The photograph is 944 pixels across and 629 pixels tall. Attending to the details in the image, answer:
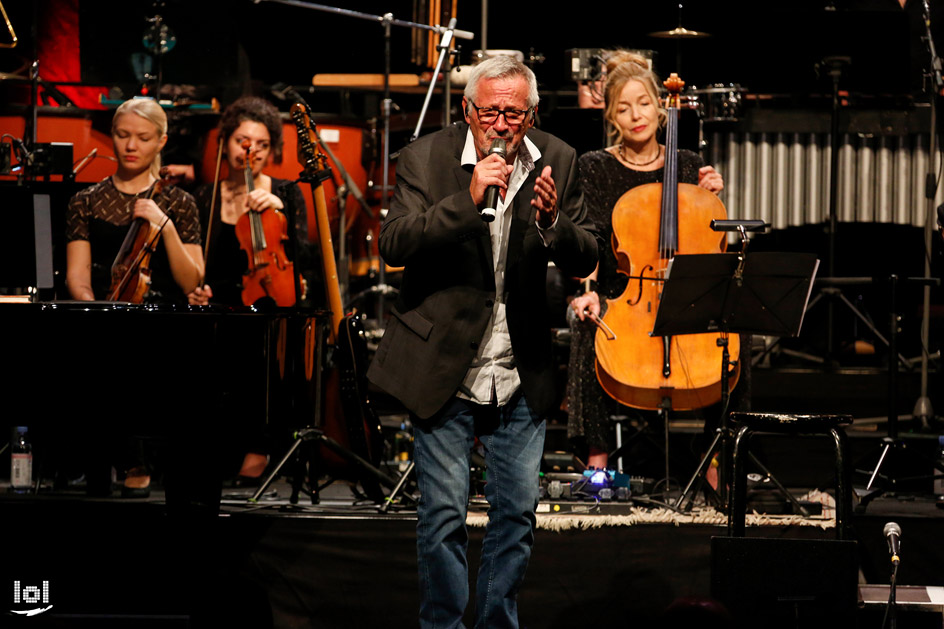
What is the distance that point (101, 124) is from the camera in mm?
7418

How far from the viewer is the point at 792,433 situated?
170 inches

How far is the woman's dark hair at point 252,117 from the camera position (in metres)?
6.16

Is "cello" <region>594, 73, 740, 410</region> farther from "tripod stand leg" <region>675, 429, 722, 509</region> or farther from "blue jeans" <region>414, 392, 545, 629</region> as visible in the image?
"blue jeans" <region>414, 392, 545, 629</region>

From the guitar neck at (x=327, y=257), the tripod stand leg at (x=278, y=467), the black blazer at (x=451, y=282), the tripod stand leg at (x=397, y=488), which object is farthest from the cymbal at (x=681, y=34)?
the black blazer at (x=451, y=282)

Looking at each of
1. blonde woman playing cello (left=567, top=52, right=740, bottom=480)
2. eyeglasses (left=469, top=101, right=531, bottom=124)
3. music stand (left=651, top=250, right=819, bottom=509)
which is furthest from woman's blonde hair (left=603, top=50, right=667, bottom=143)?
eyeglasses (left=469, top=101, right=531, bottom=124)

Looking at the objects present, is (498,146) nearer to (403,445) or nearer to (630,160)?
(630,160)

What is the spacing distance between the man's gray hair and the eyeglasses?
0.16 ft

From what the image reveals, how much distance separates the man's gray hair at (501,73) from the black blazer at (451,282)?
228 millimetres

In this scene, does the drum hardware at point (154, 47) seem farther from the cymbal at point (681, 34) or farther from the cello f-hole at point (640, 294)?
the cello f-hole at point (640, 294)

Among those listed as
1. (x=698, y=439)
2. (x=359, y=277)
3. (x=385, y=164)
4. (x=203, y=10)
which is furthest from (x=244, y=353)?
(x=203, y=10)

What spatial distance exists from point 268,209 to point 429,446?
2.62 metres

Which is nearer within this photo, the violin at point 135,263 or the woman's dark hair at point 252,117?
the violin at point 135,263

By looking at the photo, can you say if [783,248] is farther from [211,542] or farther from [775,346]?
[211,542]

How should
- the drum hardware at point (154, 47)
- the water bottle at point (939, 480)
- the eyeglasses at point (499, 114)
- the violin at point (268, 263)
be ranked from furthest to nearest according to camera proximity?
the drum hardware at point (154, 47)
the violin at point (268, 263)
the water bottle at point (939, 480)
the eyeglasses at point (499, 114)
